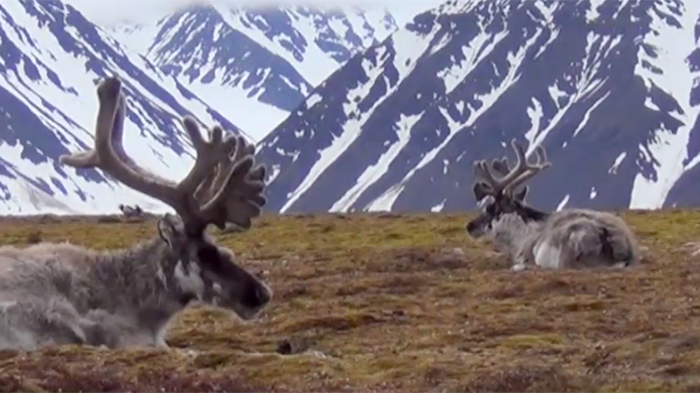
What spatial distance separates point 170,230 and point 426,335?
5099 mm

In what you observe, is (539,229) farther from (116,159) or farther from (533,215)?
(116,159)

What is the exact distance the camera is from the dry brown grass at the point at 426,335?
14.0m

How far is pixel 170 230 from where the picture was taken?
55.2ft

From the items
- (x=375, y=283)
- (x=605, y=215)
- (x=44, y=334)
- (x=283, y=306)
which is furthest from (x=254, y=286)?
(x=605, y=215)

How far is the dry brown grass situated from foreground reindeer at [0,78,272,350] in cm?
72

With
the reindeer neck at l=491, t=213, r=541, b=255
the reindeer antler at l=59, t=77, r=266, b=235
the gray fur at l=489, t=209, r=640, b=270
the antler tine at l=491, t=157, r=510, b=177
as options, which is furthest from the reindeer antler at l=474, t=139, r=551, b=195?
the reindeer antler at l=59, t=77, r=266, b=235

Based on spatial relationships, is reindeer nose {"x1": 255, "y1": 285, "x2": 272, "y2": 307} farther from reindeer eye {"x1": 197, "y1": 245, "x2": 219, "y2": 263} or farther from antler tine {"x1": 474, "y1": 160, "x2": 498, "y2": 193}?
antler tine {"x1": 474, "y1": 160, "x2": 498, "y2": 193}

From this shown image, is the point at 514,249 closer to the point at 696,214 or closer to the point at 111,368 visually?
the point at 111,368

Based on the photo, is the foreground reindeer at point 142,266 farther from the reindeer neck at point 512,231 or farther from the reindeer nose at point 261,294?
the reindeer neck at point 512,231

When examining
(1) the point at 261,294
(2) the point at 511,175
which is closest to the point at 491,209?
(2) the point at 511,175

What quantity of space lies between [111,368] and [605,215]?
20.2 m

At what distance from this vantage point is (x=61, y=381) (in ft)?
43.4

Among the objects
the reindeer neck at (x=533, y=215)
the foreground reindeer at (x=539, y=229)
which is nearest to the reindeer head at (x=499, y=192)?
the foreground reindeer at (x=539, y=229)

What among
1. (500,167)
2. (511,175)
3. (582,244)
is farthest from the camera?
(500,167)
